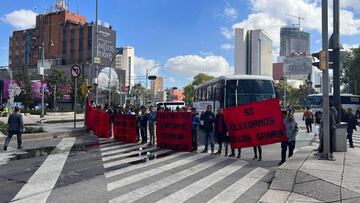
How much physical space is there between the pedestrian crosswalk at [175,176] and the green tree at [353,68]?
77559 millimetres

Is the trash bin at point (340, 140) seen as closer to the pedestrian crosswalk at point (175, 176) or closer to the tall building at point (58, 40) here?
the pedestrian crosswalk at point (175, 176)

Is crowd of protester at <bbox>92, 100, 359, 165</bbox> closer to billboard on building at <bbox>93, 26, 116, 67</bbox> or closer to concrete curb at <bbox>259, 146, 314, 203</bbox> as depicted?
concrete curb at <bbox>259, 146, 314, 203</bbox>

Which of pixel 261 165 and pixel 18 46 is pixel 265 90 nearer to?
pixel 261 165

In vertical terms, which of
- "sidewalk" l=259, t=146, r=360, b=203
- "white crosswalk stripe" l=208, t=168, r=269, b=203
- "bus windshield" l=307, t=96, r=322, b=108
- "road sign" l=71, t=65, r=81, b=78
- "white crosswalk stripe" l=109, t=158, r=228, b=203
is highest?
"road sign" l=71, t=65, r=81, b=78

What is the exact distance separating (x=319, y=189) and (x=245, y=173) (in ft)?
9.52

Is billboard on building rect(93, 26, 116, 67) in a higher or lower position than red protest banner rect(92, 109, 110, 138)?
higher

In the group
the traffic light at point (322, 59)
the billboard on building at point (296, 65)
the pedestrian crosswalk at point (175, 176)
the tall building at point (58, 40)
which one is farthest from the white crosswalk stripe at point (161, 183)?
the billboard on building at point (296, 65)

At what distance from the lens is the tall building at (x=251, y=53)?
14800cm

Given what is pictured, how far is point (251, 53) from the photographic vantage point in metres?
149

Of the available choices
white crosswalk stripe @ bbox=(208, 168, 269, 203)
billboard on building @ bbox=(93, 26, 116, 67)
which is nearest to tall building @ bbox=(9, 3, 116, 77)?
billboard on building @ bbox=(93, 26, 116, 67)

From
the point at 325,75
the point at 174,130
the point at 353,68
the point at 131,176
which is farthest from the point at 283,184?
the point at 353,68

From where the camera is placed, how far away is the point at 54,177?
10055 mm

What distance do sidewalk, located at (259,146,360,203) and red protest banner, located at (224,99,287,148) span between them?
2.16 m

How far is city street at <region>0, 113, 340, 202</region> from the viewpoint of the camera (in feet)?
27.2
